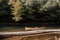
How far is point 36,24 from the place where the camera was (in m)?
6.02

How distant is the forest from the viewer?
5969 millimetres

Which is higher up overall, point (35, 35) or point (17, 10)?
point (17, 10)

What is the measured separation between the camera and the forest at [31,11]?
5.97 metres

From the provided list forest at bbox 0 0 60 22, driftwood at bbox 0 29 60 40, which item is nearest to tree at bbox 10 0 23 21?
forest at bbox 0 0 60 22

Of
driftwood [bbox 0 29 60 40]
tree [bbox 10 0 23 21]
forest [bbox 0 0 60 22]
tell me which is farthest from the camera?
forest [bbox 0 0 60 22]

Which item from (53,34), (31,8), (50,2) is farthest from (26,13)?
(53,34)

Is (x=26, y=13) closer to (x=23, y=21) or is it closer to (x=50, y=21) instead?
(x=23, y=21)

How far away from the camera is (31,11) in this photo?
614 centimetres

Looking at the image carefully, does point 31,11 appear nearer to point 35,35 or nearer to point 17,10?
point 17,10

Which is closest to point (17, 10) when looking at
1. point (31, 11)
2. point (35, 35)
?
point (31, 11)

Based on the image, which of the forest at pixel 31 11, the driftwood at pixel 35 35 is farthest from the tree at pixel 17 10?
the driftwood at pixel 35 35

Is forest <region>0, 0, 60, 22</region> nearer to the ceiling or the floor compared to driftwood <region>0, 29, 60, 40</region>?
nearer to the ceiling

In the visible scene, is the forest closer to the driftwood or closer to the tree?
the tree

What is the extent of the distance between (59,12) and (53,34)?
438 cm
